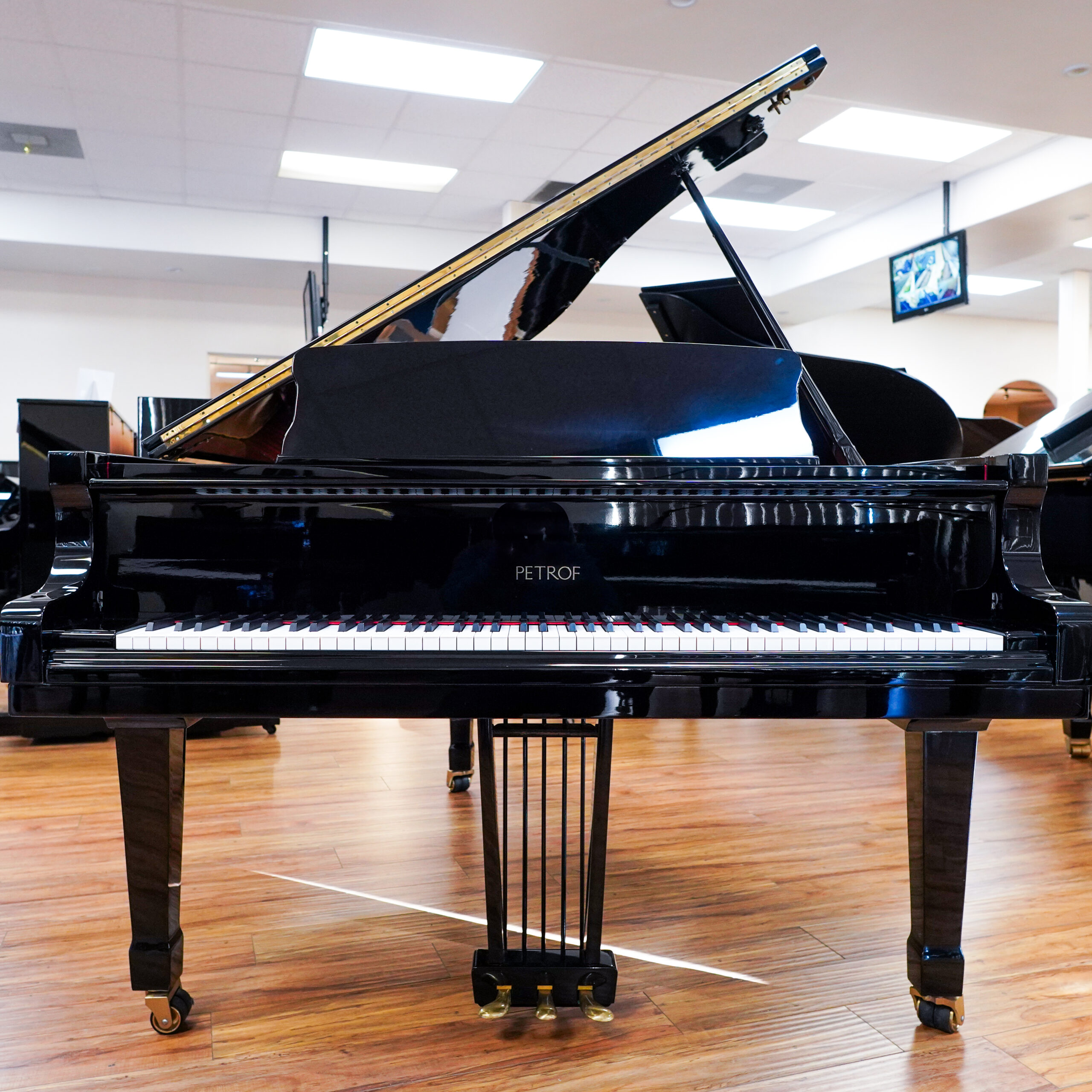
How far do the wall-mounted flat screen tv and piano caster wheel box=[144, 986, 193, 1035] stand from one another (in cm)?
716

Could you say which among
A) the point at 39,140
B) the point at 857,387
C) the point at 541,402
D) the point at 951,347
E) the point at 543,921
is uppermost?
the point at 39,140

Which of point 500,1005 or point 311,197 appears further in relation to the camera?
point 311,197

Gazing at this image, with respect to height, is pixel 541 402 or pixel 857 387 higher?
pixel 857 387

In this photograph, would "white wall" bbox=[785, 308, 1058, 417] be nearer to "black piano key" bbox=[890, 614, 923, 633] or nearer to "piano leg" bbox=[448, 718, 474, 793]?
"piano leg" bbox=[448, 718, 474, 793]

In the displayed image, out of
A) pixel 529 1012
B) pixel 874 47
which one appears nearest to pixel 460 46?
pixel 874 47

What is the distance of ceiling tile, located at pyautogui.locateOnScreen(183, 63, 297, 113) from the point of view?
A: 17.8 ft

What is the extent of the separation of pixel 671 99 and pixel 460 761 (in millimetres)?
4499

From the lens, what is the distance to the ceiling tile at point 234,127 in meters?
5.98

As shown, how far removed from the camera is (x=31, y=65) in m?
5.28

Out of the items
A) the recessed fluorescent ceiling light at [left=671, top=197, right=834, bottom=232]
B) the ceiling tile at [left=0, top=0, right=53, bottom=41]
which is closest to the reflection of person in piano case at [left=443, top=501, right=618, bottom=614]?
the ceiling tile at [left=0, top=0, right=53, bottom=41]

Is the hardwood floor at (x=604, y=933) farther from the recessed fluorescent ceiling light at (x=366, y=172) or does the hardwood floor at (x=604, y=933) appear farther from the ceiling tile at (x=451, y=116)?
the recessed fluorescent ceiling light at (x=366, y=172)

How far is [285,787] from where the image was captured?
3.18m

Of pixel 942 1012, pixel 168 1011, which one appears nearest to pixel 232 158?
pixel 168 1011

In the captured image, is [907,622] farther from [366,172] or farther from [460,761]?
[366,172]
